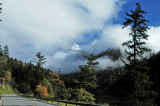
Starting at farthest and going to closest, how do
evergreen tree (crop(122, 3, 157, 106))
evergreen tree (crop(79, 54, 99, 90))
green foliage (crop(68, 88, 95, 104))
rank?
evergreen tree (crop(79, 54, 99, 90))
green foliage (crop(68, 88, 95, 104))
evergreen tree (crop(122, 3, 157, 106))

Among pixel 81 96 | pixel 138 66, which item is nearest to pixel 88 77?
pixel 81 96

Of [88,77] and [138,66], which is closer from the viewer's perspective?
[138,66]

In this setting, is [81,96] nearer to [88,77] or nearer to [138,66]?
[88,77]

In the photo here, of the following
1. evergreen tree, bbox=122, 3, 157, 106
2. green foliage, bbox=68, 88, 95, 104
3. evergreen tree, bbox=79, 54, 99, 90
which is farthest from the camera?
evergreen tree, bbox=79, 54, 99, 90

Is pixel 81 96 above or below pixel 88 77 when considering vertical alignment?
below

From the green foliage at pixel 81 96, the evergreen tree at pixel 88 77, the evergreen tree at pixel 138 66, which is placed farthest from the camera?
the evergreen tree at pixel 88 77

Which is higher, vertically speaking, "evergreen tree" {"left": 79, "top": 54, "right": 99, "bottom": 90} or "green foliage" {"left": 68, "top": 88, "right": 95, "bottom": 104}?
"evergreen tree" {"left": 79, "top": 54, "right": 99, "bottom": 90}

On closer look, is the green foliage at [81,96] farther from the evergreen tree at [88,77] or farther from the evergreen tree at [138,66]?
the evergreen tree at [138,66]

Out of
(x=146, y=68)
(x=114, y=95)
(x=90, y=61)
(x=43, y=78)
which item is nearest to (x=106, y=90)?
(x=114, y=95)

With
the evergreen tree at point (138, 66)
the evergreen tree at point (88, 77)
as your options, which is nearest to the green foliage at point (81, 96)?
the evergreen tree at point (88, 77)

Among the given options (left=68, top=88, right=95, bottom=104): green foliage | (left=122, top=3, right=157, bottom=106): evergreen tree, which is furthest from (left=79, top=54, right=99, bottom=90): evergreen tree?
(left=122, top=3, right=157, bottom=106): evergreen tree

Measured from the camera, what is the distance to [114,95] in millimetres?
170875

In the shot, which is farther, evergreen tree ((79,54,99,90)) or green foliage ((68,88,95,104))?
evergreen tree ((79,54,99,90))

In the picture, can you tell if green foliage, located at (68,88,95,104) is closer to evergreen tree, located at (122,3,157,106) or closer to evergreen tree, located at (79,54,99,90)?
evergreen tree, located at (79,54,99,90)
